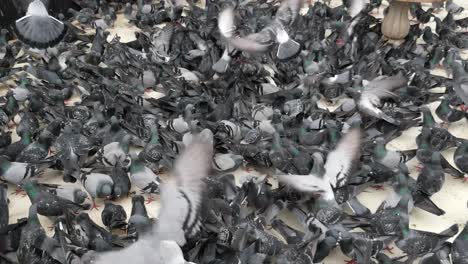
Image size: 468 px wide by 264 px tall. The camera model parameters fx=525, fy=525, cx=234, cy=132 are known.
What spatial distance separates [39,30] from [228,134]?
8.82 feet

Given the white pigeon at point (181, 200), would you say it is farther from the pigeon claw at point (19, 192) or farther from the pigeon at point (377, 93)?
the pigeon at point (377, 93)

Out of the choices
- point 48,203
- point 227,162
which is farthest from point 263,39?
point 48,203

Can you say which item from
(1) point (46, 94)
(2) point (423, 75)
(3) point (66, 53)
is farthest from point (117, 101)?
(2) point (423, 75)

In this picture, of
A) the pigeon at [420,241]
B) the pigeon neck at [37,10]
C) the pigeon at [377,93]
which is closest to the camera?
the pigeon at [420,241]

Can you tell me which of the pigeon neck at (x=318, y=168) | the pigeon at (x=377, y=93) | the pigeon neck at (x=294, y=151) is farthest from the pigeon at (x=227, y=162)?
the pigeon at (x=377, y=93)

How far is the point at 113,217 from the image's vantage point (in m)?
3.78

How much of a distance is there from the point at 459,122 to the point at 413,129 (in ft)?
1.67

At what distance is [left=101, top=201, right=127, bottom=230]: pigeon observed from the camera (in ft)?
12.4

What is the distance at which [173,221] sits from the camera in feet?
10.3

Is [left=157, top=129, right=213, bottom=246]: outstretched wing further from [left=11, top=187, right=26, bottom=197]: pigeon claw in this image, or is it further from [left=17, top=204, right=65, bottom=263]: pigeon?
[left=11, top=187, right=26, bottom=197]: pigeon claw

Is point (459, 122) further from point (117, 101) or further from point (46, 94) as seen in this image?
point (46, 94)

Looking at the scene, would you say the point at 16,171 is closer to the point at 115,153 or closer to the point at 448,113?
the point at 115,153

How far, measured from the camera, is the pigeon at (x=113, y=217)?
378 centimetres

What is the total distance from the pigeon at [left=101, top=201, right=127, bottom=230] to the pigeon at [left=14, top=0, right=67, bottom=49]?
277 centimetres
